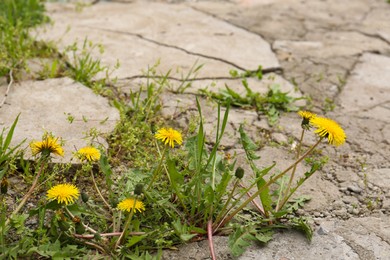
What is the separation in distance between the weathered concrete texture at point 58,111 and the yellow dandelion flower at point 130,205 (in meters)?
0.42

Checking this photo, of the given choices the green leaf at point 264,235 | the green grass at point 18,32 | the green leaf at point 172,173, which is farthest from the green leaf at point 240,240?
the green grass at point 18,32

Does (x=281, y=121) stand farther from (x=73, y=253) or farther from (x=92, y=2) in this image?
(x=92, y=2)

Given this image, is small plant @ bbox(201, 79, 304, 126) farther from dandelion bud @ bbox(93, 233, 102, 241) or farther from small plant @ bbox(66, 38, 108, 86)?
dandelion bud @ bbox(93, 233, 102, 241)

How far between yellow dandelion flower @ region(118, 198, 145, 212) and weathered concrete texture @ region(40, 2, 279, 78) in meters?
1.14

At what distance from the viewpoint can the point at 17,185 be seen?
1.83 m

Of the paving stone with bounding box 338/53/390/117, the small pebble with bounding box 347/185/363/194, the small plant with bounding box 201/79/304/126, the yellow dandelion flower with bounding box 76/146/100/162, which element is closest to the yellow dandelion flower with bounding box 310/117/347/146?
the small pebble with bounding box 347/185/363/194

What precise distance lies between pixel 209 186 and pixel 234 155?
366 mm

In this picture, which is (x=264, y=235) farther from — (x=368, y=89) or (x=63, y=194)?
(x=368, y=89)

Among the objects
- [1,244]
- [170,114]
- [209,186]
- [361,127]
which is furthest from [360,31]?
[1,244]

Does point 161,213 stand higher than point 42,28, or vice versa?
point 42,28

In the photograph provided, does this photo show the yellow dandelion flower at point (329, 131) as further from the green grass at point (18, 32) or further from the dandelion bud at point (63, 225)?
the green grass at point (18, 32)

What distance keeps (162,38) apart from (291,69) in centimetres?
80

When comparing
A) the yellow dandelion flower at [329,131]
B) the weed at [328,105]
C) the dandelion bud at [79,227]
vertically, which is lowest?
the dandelion bud at [79,227]

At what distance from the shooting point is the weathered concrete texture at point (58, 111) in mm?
2062
